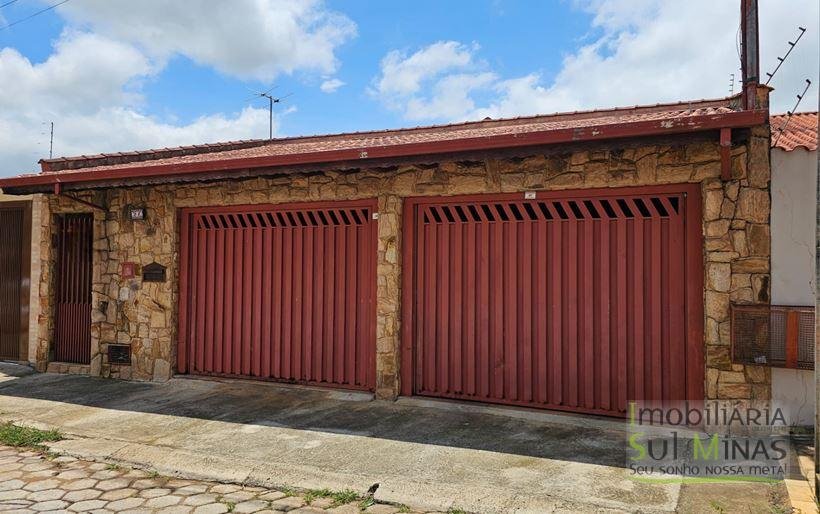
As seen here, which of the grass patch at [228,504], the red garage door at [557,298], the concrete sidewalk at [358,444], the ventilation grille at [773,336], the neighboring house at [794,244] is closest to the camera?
the grass patch at [228,504]

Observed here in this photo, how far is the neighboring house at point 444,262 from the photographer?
5.39 meters

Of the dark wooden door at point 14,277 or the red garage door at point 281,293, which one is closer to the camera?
the red garage door at point 281,293

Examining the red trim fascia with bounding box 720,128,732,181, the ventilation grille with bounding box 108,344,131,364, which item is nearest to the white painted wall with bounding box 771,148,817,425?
the red trim fascia with bounding box 720,128,732,181

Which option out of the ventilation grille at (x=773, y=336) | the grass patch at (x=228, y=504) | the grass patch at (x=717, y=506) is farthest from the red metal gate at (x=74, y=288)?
the ventilation grille at (x=773, y=336)

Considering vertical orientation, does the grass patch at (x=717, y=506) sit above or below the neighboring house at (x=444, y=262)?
below

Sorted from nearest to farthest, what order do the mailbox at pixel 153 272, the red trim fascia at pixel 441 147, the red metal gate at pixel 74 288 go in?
the red trim fascia at pixel 441 147 < the mailbox at pixel 153 272 < the red metal gate at pixel 74 288

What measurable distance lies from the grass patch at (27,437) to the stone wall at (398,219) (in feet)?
7.24

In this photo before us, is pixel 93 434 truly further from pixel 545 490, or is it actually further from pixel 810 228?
pixel 810 228

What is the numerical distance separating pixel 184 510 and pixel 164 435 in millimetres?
1792

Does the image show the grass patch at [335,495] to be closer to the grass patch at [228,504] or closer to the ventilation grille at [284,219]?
the grass patch at [228,504]

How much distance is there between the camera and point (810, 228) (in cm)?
515

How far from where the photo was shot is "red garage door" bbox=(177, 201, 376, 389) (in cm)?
709

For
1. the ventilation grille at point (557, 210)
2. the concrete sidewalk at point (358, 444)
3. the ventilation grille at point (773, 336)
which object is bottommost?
the concrete sidewalk at point (358, 444)

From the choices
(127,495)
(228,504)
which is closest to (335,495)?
(228,504)
